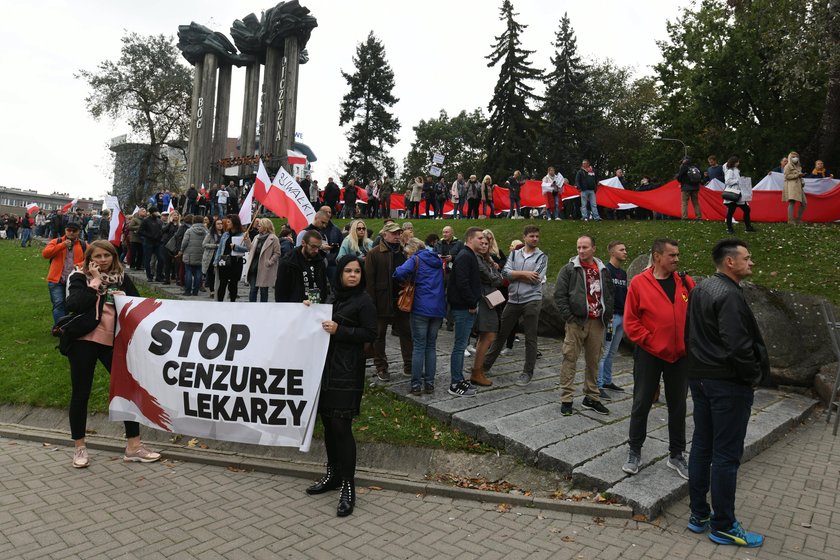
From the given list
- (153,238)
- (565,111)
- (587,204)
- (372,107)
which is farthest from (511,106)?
(153,238)

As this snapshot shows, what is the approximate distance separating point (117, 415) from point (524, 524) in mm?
4236

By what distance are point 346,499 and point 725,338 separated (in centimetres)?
329

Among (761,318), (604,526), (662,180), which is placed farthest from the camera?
(662,180)

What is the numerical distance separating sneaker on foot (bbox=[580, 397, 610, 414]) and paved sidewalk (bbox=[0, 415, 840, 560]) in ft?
4.94

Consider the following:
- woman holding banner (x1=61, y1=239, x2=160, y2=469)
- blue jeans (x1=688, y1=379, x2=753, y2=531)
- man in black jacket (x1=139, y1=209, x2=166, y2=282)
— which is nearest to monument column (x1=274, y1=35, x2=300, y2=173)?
man in black jacket (x1=139, y1=209, x2=166, y2=282)

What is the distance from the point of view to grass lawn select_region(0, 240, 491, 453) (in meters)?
5.75

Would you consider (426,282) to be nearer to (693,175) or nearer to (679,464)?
(679,464)

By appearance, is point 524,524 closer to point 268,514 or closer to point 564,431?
point 564,431

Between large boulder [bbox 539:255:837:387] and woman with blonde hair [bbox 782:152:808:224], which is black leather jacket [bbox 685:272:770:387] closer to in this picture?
large boulder [bbox 539:255:837:387]

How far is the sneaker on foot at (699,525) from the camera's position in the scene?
416 cm

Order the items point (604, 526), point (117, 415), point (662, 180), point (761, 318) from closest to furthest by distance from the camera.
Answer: point (604, 526)
point (117, 415)
point (761, 318)
point (662, 180)

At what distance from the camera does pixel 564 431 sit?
227 inches

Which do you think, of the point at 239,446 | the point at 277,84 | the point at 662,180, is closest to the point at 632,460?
the point at 239,446

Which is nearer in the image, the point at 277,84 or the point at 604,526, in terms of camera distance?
the point at 604,526
